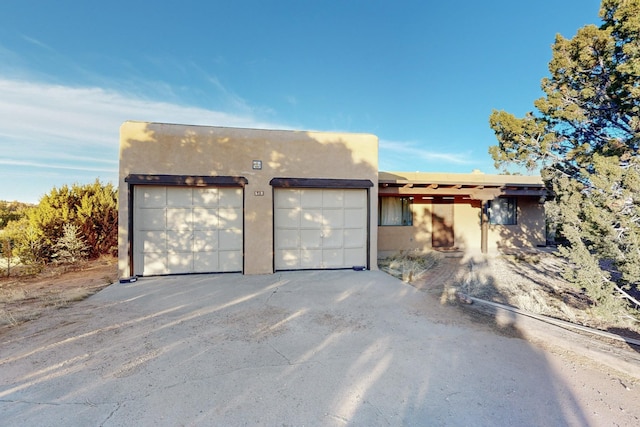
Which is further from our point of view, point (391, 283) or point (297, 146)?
point (297, 146)

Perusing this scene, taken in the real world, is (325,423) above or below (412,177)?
below

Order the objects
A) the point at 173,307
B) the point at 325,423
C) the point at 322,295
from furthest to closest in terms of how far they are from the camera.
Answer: the point at 322,295, the point at 173,307, the point at 325,423

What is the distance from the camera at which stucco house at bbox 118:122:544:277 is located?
7.64 m

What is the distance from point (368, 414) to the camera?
2.54 metres

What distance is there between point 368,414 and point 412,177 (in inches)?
443

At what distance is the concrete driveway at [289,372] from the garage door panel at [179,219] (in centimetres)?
290

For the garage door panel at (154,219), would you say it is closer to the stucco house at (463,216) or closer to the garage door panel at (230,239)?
the garage door panel at (230,239)

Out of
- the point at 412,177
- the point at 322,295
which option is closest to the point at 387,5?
the point at 412,177

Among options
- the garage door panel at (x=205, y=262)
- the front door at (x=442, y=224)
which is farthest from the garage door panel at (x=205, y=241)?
the front door at (x=442, y=224)

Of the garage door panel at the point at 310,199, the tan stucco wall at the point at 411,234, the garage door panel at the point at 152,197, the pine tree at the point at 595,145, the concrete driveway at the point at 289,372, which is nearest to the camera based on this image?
the concrete driveway at the point at 289,372

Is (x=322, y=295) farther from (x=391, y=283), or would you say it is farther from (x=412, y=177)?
(x=412, y=177)

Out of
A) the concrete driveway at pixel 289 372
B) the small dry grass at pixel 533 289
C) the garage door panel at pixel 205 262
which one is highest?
the garage door panel at pixel 205 262

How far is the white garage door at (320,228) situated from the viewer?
855 cm

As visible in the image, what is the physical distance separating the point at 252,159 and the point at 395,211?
7.44 m
